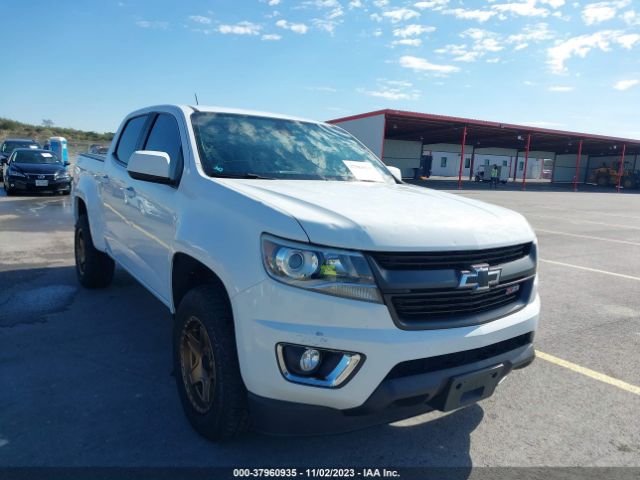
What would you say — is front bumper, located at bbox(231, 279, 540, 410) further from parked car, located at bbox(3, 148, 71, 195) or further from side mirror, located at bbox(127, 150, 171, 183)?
parked car, located at bbox(3, 148, 71, 195)

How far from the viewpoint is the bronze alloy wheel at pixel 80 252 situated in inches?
209

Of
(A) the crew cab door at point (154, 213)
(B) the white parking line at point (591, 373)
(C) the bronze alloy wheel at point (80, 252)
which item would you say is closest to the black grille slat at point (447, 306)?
(A) the crew cab door at point (154, 213)

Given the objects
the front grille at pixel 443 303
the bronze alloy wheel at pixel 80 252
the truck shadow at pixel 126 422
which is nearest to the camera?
the front grille at pixel 443 303

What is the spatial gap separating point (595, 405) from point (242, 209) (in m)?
2.66

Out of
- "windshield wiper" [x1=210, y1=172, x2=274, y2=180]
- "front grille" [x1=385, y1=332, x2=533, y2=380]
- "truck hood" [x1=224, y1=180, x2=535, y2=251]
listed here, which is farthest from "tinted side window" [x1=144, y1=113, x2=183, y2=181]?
"front grille" [x1=385, y1=332, x2=533, y2=380]

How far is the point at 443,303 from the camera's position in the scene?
2.21m

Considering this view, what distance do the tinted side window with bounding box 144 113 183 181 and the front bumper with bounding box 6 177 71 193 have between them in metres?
13.5

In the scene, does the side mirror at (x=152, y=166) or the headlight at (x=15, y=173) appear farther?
the headlight at (x=15, y=173)

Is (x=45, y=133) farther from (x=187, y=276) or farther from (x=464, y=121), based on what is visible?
(x=187, y=276)

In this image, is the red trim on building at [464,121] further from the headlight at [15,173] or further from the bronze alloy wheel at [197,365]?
the bronze alloy wheel at [197,365]

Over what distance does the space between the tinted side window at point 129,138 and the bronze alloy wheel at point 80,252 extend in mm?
1215

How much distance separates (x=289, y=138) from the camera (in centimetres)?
367

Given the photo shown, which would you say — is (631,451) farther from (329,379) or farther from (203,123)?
(203,123)

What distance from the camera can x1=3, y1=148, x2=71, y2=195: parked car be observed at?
1506 cm
